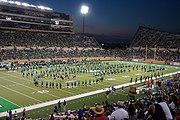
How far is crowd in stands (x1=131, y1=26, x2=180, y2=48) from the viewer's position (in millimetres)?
76312

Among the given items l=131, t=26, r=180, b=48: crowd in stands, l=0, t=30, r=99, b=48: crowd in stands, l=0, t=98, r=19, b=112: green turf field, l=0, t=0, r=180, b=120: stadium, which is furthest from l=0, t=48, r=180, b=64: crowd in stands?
l=0, t=98, r=19, b=112: green turf field

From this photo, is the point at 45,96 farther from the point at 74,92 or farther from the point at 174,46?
the point at 174,46

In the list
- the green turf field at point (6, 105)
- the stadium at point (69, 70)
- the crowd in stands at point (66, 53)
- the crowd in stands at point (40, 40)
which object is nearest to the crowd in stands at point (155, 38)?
the stadium at point (69, 70)

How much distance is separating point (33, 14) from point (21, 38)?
1225 cm

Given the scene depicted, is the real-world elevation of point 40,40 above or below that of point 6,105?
above

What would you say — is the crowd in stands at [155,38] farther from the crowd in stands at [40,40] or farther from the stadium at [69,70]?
the crowd in stands at [40,40]

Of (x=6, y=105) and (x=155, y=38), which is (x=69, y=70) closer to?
(x=6, y=105)

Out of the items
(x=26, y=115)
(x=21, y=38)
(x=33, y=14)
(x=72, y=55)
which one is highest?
(x=33, y=14)

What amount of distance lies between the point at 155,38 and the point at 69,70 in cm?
5345

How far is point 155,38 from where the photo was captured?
3285 inches

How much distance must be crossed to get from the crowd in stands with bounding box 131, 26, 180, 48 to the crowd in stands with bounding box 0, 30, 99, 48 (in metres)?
18.3

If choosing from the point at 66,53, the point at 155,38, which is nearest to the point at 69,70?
the point at 66,53

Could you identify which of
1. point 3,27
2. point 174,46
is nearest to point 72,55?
point 3,27

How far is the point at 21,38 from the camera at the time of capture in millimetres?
63031
